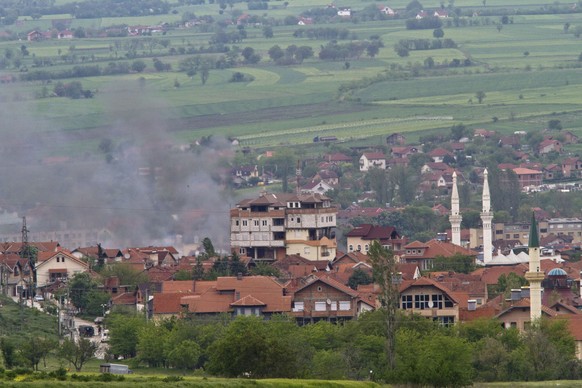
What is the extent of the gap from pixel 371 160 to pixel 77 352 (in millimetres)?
120587

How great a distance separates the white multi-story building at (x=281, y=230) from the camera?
100688mm

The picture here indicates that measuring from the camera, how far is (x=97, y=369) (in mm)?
61031

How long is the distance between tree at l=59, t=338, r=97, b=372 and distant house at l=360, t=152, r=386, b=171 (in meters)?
116

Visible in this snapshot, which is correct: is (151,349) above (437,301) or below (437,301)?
below

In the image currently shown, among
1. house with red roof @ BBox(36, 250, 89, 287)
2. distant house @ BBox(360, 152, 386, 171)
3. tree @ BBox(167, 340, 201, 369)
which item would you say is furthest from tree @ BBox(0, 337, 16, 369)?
distant house @ BBox(360, 152, 386, 171)

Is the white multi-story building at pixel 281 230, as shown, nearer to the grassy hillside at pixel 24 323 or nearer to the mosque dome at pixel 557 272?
the mosque dome at pixel 557 272

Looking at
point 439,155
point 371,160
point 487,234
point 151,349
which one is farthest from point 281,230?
point 439,155

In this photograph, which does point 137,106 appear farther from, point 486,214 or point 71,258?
point 71,258

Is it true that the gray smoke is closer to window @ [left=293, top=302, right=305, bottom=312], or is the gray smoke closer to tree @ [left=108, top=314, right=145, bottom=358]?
window @ [left=293, top=302, right=305, bottom=312]

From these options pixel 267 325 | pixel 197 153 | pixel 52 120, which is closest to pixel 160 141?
pixel 197 153

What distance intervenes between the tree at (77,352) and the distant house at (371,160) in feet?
380

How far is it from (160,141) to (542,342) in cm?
7520

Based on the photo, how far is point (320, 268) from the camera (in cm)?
9194

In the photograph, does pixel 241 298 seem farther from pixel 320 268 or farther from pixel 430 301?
pixel 320 268
